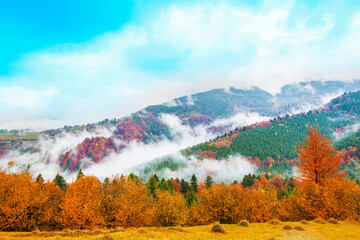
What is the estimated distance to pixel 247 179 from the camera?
517ft

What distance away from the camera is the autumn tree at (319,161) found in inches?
1971

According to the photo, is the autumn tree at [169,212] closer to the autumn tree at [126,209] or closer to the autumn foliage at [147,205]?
the autumn foliage at [147,205]

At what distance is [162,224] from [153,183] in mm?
80608

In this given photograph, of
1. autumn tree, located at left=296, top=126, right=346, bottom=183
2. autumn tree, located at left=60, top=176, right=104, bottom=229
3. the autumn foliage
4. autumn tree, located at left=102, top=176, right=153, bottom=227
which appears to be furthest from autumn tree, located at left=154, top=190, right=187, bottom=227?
autumn tree, located at left=296, top=126, right=346, bottom=183

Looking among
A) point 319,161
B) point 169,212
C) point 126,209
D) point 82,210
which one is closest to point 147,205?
point 169,212

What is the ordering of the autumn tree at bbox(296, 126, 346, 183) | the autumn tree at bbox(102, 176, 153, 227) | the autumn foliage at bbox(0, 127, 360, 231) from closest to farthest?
the autumn foliage at bbox(0, 127, 360, 231) < the autumn tree at bbox(102, 176, 153, 227) < the autumn tree at bbox(296, 126, 346, 183)

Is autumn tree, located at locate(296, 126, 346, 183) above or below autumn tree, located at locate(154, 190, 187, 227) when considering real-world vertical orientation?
above

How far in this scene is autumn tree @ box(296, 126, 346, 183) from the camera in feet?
164

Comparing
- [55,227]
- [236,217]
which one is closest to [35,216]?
[55,227]

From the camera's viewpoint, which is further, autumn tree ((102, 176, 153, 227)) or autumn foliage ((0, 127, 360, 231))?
autumn tree ((102, 176, 153, 227))

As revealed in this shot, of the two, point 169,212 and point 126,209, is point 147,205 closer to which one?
point 169,212

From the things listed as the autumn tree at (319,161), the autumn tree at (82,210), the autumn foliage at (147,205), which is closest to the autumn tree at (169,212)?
the autumn foliage at (147,205)

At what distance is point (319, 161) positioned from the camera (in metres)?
50.7

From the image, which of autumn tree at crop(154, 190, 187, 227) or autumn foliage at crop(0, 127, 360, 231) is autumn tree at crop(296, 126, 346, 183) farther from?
autumn tree at crop(154, 190, 187, 227)
